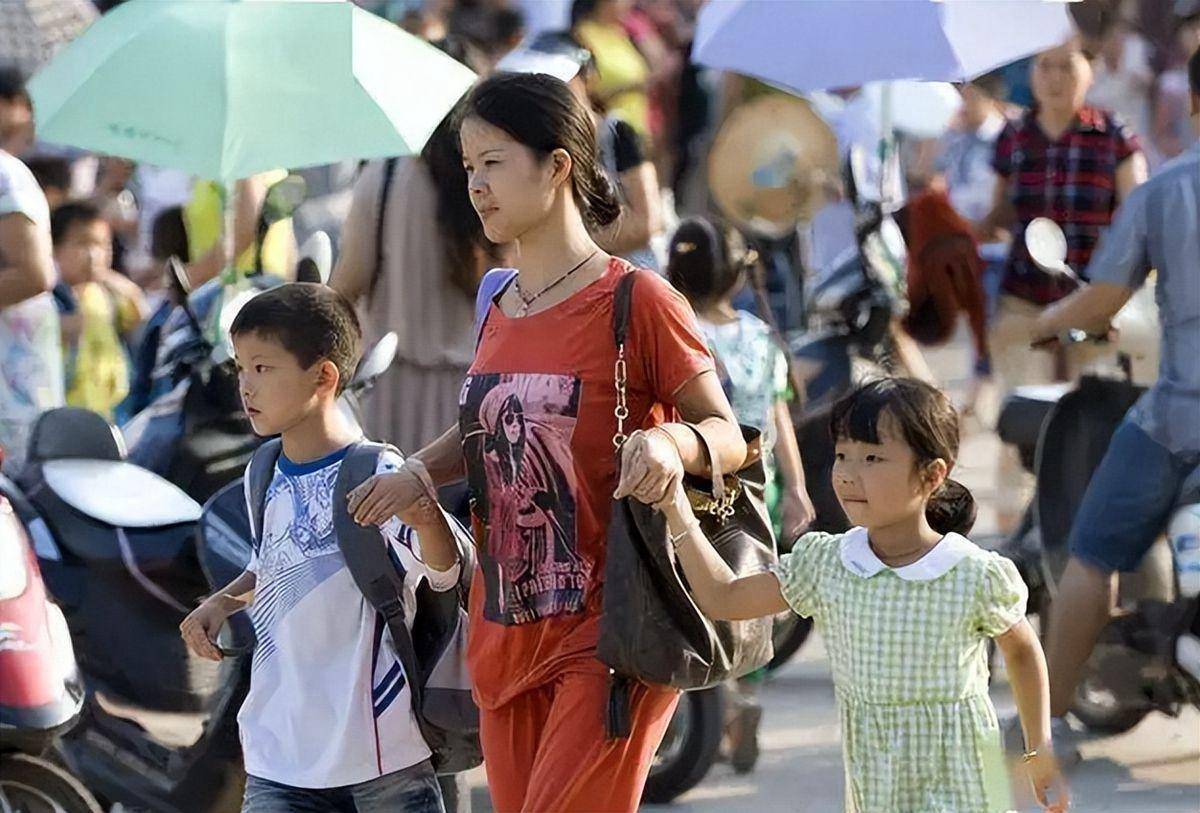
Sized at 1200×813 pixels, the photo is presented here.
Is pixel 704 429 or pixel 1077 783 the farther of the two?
pixel 1077 783

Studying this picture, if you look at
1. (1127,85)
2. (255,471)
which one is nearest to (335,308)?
(255,471)

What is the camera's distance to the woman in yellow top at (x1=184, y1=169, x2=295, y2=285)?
7535 mm

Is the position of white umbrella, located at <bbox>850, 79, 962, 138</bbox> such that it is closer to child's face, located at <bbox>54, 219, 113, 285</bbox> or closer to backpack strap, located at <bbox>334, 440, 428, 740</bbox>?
child's face, located at <bbox>54, 219, 113, 285</bbox>

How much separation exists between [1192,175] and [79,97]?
109 inches

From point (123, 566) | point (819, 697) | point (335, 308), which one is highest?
point (335, 308)

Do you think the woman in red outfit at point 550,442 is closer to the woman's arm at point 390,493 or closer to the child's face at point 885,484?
the woman's arm at point 390,493

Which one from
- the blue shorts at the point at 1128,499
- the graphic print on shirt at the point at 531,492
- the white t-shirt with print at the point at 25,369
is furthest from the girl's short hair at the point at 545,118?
the white t-shirt with print at the point at 25,369

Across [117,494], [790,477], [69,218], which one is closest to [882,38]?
[790,477]

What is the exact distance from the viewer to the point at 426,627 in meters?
4.32

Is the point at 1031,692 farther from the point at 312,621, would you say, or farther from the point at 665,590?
the point at 312,621

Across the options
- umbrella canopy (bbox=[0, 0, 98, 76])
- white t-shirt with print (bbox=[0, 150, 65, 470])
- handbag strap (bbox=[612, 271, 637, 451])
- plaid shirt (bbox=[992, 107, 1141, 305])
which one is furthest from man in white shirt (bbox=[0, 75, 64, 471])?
umbrella canopy (bbox=[0, 0, 98, 76])

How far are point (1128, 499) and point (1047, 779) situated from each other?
7.85 ft

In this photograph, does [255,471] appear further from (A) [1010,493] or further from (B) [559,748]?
(A) [1010,493]

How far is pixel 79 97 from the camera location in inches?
242
